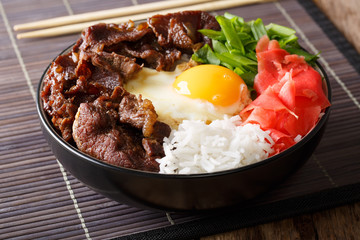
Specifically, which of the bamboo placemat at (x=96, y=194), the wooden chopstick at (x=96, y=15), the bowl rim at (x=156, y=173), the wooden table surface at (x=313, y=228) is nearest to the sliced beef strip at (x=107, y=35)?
the bowl rim at (x=156, y=173)

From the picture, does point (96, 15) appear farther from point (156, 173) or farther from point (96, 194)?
point (156, 173)

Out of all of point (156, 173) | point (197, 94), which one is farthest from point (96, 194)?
point (197, 94)

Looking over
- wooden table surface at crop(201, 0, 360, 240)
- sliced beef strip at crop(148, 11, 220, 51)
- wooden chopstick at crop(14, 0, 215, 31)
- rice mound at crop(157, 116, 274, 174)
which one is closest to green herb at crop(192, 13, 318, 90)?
sliced beef strip at crop(148, 11, 220, 51)

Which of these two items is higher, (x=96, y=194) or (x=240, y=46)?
(x=240, y=46)

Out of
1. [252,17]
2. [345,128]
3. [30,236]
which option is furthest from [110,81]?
[252,17]

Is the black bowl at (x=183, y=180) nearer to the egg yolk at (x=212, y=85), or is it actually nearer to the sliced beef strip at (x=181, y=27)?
the egg yolk at (x=212, y=85)

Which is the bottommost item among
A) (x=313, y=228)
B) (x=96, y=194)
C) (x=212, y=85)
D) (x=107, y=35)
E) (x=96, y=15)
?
(x=313, y=228)
